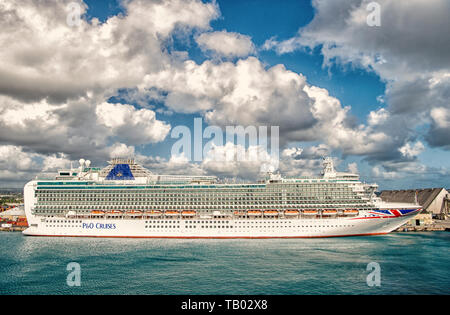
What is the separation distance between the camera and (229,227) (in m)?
53.1

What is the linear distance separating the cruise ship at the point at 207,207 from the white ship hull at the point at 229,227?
0.61ft

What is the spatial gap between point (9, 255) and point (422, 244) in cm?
6998

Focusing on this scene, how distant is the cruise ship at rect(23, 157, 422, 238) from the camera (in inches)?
2078

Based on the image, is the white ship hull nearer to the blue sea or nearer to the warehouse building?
the blue sea

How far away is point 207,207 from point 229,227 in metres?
6.68

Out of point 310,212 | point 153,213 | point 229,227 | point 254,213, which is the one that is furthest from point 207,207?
point 310,212

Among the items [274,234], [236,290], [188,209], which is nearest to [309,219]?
[274,234]

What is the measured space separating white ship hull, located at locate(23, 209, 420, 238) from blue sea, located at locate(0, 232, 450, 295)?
2564mm

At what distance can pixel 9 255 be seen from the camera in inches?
1619

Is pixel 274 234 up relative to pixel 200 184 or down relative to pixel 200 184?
down

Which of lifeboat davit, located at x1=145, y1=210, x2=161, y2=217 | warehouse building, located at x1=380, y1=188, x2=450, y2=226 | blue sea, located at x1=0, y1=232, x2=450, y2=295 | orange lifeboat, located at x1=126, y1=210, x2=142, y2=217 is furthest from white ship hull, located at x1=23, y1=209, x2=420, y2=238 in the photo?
warehouse building, located at x1=380, y1=188, x2=450, y2=226
